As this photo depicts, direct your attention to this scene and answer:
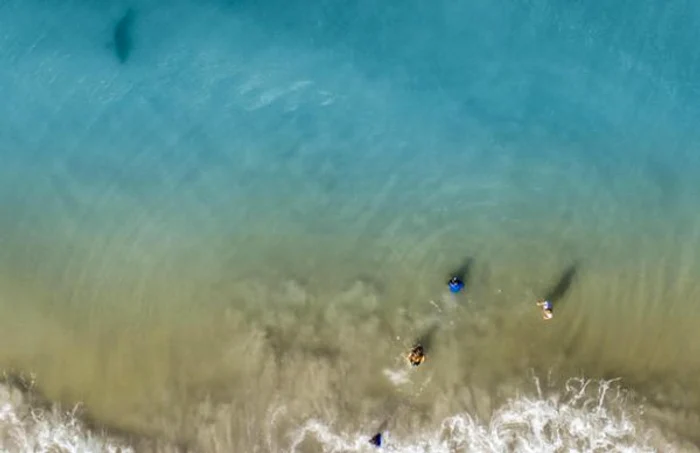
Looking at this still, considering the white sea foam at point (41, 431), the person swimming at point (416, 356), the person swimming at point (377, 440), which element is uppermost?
the person swimming at point (416, 356)

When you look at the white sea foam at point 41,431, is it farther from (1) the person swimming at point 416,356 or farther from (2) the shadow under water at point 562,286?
(2) the shadow under water at point 562,286

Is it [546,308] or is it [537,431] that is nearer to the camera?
[537,431]

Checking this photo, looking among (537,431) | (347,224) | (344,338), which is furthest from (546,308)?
(347,224)

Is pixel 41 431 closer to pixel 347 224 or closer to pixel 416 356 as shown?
pixel 347 224

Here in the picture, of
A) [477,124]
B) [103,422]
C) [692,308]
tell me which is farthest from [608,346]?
[103,422]

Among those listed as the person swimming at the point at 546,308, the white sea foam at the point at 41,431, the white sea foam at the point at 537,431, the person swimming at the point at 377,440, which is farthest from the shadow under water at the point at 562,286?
the white sea foam at the point at 41,431

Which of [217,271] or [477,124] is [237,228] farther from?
[477,124]

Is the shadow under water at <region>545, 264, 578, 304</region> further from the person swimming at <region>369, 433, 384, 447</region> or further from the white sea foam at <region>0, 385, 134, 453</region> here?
the white sea foam at <region>0, 385, 134, 453</region>
